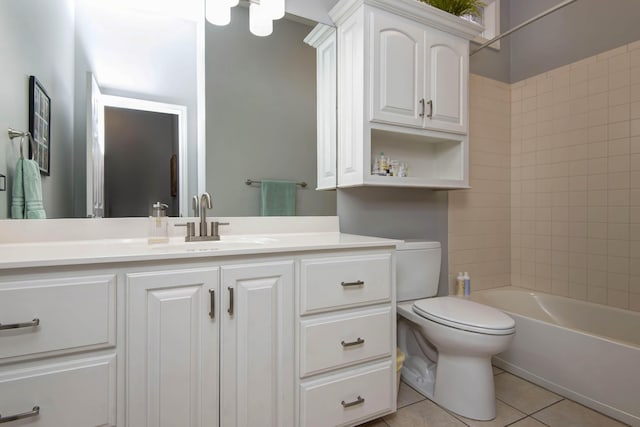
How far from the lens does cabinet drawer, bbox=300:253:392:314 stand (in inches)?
48.4

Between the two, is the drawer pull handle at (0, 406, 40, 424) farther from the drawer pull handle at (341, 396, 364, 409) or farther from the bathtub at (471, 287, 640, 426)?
the bathtub at (471, 287, 640, 426)

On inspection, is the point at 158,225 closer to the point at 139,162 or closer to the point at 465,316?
the point at 139,162

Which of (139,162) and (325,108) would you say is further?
(325,108)

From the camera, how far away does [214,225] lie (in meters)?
1.53

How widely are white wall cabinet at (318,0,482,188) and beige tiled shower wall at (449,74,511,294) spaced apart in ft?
1.66

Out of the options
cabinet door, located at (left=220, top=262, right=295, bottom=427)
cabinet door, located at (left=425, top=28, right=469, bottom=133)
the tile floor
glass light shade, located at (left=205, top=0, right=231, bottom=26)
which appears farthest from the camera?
cabinet door, located at (left=425, top=28, right=469, bottom=133)

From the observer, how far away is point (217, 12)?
1.60 metres

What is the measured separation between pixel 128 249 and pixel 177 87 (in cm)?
84

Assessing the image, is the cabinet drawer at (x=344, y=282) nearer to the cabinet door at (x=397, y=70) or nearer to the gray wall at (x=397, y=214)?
the gray wall at (x=397, y=214)

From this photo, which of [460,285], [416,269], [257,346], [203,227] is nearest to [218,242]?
[203,227]

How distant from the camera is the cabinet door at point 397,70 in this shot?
1672 mm

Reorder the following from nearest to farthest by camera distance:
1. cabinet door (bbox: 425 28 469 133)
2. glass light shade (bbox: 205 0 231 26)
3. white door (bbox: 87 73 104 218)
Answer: white door (bbox: 87 73 104 218)
glass light shade (bbox: 205 0 231 26)
cabinet door (bbox: 425 28 469 133)

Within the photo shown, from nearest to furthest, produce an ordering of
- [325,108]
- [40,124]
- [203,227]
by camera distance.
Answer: [40,124] < [203,227] < [325,108]

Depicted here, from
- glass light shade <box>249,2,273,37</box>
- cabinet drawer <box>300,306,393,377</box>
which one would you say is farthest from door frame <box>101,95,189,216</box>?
cabinet drawer <box>300,306,393,377</box>
